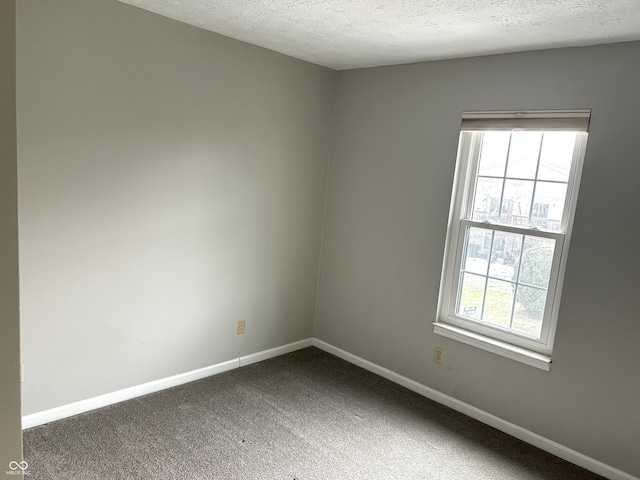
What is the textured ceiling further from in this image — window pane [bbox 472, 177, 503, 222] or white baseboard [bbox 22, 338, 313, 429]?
white baseboard [bbox 22, 338, 313, 429]

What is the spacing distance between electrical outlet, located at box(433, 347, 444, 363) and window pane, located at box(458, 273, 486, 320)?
0.93ft

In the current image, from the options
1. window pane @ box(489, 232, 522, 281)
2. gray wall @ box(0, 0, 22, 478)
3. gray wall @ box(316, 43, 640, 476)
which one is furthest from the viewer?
window pane @ box(489, 232, 522, 281)

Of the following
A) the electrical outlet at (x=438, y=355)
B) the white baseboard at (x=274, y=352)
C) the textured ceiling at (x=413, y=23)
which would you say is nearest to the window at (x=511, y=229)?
the electrical outlet at (x=438, y=355)

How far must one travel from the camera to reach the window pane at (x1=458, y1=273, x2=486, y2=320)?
3.07 meters

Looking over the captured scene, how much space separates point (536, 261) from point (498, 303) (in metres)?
0.36

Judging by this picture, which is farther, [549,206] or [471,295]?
[471,295]

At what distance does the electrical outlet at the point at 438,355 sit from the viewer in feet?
10.5

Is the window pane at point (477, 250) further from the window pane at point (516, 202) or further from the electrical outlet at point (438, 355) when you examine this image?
the electrical outlet at point (438, 355)

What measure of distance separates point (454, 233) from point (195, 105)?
6.02 ft

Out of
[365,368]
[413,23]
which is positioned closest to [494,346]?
[365,368]

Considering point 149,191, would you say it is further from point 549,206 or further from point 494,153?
point 549,206

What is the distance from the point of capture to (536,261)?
281 centimetres

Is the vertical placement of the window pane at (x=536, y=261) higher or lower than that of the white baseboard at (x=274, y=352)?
higher

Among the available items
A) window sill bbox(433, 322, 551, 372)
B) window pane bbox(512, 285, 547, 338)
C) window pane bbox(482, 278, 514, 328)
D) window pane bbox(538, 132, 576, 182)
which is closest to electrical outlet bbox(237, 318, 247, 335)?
window sill bbox(433, 322, 551, 372)
